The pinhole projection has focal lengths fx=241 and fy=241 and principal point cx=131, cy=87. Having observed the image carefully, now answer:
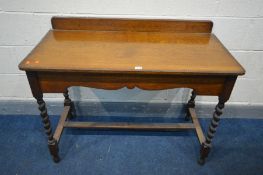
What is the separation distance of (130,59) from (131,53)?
0.22 feet

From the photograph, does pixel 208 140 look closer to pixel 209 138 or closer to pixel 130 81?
pixel 209 138

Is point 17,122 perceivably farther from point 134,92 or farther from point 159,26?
point 159,26

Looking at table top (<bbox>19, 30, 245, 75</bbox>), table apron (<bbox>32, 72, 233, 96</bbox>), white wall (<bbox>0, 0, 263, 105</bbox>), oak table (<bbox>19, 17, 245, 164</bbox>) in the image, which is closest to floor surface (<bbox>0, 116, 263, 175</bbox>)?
oak table (<bbox>19, 17, 245, 164</bbox>)

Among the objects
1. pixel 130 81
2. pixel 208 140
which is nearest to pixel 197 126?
pixel 208 140

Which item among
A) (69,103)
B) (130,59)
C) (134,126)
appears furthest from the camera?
(69,103)

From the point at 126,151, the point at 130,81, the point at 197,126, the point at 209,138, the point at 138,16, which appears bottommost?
the point at 126,151

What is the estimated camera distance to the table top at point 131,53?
1062mm

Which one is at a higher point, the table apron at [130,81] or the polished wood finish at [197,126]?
the table apron at [130,81]

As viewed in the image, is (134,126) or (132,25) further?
(134,126)

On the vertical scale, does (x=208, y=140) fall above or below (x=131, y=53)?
below

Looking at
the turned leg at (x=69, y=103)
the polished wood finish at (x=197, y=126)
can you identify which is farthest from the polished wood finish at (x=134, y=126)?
the turned leg at (x=69, y=103)

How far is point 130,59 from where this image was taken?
1130mm

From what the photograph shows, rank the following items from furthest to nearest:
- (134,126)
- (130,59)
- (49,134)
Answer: (134,126)
(49,134)
(130,59)

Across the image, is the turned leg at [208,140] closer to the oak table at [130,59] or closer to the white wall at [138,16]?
the oak table at [130,59]
